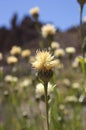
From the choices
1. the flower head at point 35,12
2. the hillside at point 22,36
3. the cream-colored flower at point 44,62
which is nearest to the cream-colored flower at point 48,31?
the flower head at point 35,12

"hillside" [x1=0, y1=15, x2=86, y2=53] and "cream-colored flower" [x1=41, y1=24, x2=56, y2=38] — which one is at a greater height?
"hillside" [x1=0, y1=15, x2=86, y2=53]

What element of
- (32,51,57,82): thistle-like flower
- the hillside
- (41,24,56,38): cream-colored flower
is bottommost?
(32,51,57,82): thistle-like flower

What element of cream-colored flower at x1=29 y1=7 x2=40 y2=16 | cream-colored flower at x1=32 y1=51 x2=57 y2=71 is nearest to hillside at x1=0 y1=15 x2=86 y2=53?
cream-colored flower at x1=29 y1=7 x2=40 y2=16

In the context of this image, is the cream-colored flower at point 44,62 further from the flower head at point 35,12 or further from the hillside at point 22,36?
the hillside at point 22,36

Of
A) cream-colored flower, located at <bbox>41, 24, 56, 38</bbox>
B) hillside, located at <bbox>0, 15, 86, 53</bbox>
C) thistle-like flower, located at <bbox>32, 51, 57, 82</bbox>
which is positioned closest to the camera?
thistle-like flower, located at <bbox>32, 51, 57, 82</bbox>

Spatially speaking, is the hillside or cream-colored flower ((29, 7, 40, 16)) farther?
the hillside

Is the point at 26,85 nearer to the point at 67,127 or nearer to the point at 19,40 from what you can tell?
the point at 67,127

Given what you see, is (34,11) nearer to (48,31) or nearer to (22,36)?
(48,31)

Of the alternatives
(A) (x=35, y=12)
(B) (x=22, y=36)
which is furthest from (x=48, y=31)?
(B) (x=22, y=36)

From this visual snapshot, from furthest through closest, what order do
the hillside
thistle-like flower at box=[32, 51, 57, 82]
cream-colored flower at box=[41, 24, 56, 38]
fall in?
1. the hillside
2. cream-colored flower at box=[41, 24, 56, 38]
3. thistle-like flower at box=[32, 51, 57, 82]

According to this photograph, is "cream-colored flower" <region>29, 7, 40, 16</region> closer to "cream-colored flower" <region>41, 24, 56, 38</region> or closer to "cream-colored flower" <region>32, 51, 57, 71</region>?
"cream-colored flower" <region>41, 24, 56, 38</region>
